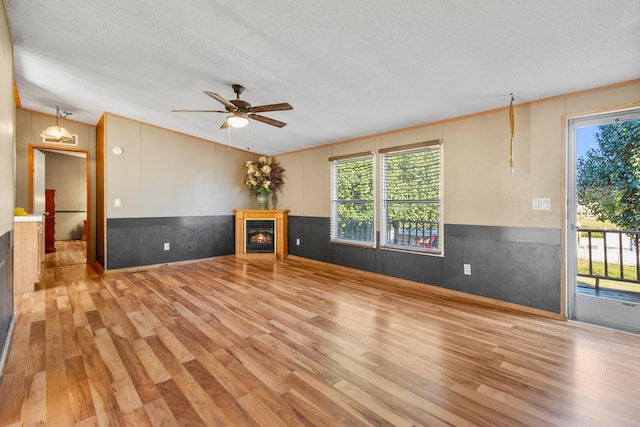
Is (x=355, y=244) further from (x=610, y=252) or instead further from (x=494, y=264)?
(x=610, y=252)

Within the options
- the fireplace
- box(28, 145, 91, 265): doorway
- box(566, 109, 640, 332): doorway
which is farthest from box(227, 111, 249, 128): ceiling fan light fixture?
box(28, 145, 91, 265): doorway

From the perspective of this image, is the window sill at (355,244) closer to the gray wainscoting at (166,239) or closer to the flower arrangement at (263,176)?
the flower arrangement at (263,176)

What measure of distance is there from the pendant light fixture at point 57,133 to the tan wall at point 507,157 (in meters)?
5.68

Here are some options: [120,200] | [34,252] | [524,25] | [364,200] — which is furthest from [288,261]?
[524,25]

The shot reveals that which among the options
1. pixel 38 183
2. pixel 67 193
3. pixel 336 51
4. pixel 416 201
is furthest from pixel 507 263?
pixel 67 193

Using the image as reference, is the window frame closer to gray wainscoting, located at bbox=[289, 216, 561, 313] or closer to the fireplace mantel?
gray wainscoting, located at bbox=[289, 216, 561, 313]

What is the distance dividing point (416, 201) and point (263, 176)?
365cm

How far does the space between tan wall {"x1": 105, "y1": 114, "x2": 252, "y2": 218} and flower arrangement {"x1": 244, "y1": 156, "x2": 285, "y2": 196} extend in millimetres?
350

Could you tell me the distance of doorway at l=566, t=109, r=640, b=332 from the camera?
2904 mm

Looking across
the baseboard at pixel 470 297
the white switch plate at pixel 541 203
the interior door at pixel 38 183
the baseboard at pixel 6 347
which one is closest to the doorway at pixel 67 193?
the interior door at pixel 38 183

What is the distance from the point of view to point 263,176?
22.3ft

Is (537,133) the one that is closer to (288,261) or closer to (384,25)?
(384,25)

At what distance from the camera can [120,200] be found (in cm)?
535

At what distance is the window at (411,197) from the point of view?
14.0 ft
